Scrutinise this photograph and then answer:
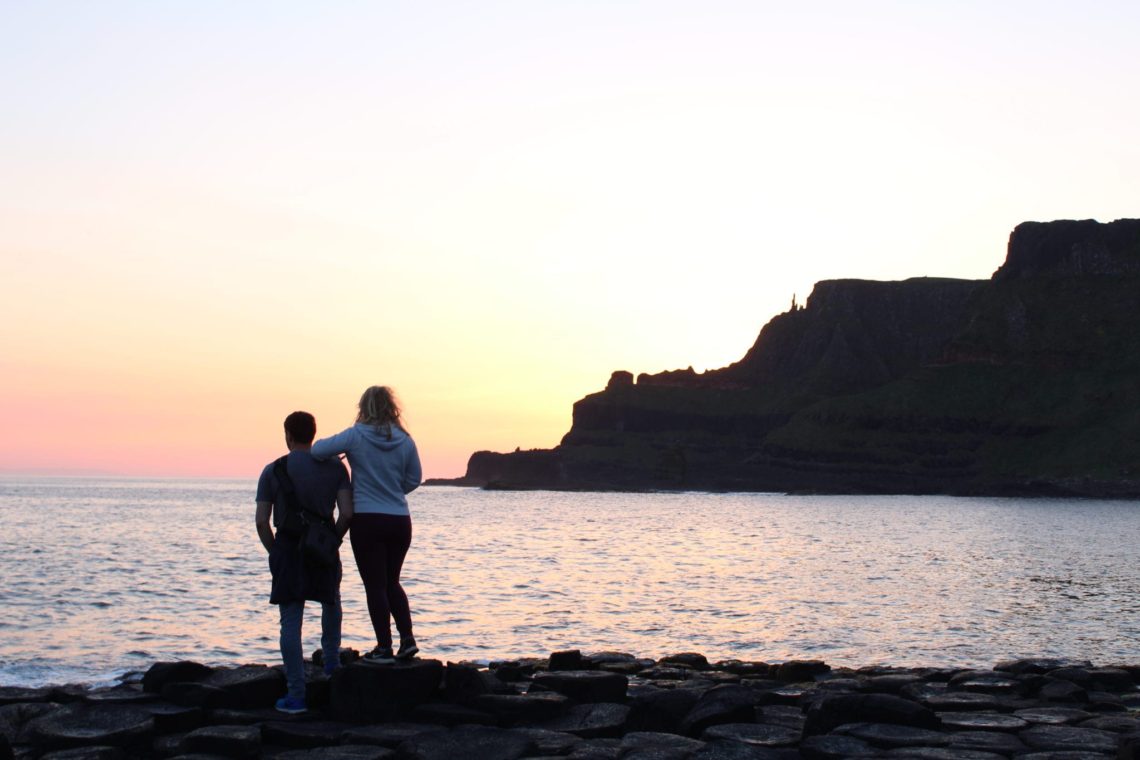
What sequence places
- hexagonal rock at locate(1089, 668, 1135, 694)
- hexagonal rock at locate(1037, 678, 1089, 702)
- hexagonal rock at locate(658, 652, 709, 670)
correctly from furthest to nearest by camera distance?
hexagonal rock at locate(658, 652, 709, 670) < hexagonal rock at locate(1089, 668, 1135, 694) < hexagonal rock at locate(1037, 678, 1089, 702)

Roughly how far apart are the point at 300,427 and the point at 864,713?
6273 millimetres

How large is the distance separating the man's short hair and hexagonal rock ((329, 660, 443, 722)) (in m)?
2.30

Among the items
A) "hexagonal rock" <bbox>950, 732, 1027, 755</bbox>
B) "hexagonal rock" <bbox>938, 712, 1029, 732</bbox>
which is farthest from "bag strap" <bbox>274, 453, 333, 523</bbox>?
"hexagonal rock" <bbox>938, 712, 1029, 732</bbox>

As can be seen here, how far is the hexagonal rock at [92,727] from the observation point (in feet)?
38.1

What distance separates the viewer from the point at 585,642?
26906 mm

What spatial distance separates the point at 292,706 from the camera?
12.6 m

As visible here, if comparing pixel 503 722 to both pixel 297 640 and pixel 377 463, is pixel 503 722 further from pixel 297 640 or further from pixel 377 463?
pixel 377 463

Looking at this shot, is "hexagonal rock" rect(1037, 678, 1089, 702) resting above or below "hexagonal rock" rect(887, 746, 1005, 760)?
below

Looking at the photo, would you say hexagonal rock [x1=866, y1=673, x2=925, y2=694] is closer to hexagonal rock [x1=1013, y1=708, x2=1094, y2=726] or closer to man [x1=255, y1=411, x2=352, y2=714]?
hexagonal rock [x1=1013, y1=708, x2=1094, y2=726]

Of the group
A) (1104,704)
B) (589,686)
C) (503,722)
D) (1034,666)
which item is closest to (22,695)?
(503,722)

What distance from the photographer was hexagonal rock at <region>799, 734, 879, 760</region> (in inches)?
436

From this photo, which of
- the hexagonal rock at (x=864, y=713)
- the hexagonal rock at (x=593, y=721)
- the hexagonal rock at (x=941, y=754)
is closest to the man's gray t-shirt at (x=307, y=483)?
the hexagonal rock at (x=593, y=721)

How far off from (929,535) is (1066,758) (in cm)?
8032

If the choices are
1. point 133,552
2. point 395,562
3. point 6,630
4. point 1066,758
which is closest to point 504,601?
point 6,630
